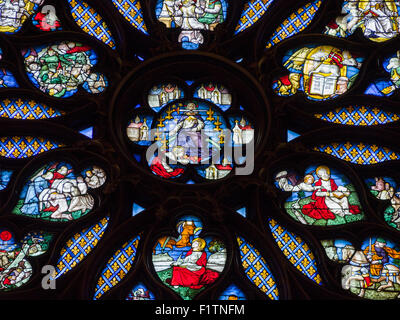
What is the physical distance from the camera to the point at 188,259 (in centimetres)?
1338

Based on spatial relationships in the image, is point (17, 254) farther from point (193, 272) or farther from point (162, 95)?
point (162, 95)

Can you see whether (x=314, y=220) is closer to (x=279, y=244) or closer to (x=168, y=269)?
(x=279, y=244)

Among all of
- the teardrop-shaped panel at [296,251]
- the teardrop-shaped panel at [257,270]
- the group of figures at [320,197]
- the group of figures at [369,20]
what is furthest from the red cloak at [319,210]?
the group of figures at [369,20]

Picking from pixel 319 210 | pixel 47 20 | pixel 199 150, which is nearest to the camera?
pixel 319 210

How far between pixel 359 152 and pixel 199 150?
2163 mm

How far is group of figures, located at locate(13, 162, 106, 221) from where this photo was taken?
13.8m

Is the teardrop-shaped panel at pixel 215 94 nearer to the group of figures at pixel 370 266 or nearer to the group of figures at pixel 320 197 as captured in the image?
the group of figures at pixel 320 197

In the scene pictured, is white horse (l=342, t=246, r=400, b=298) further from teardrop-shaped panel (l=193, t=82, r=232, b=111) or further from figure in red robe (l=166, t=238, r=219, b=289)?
teardrop-shaped panel (l=193, t=82, r=232, b=111)

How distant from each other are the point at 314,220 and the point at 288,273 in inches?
39.4

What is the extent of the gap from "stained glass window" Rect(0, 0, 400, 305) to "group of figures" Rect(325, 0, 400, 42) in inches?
0.9

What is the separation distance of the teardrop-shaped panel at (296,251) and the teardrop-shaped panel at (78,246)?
218 centimetres

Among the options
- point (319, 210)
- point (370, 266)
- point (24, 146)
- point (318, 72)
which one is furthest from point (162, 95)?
point (370, 266)

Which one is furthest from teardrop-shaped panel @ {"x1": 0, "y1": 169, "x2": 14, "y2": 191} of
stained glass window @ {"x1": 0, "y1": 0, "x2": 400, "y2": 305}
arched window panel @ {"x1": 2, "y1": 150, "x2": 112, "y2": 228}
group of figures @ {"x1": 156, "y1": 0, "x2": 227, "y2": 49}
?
group of figures @ {"x1": 156, "y1": 0, "x2": 227, "y2": 49}
